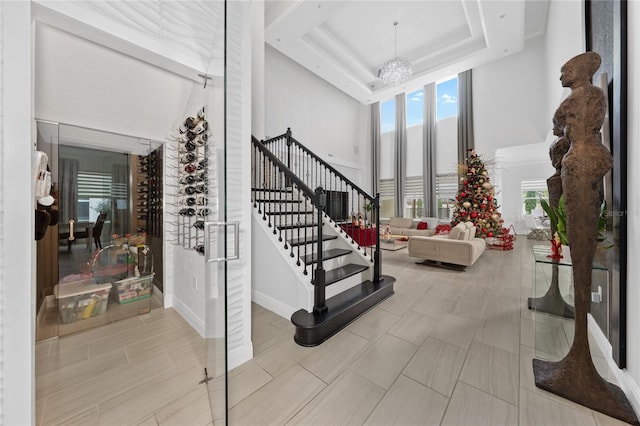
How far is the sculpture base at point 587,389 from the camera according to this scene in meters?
1.30

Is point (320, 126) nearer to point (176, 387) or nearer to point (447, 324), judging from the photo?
point (447, 324)

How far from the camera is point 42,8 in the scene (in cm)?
145

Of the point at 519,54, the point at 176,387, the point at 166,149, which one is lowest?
the point at 176,387

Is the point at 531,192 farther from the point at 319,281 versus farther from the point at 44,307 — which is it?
the point at 44,307

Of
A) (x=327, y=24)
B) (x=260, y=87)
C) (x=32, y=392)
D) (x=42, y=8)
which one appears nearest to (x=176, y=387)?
(x=32, y=392)

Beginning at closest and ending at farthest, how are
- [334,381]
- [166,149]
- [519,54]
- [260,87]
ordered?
[334,381], [166,149], [260,87], [519,54]

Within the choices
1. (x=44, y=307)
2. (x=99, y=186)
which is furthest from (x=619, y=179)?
(x=44, y=307)

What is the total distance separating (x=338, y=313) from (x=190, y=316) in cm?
152

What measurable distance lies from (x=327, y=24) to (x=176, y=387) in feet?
25.6

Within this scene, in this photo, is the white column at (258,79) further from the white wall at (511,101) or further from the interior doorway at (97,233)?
the white wall at (511,101)

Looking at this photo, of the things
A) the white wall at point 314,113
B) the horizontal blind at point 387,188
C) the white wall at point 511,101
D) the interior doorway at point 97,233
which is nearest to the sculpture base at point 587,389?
the interior doorway at point 97,233

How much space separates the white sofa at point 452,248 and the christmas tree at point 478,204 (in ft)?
4.79

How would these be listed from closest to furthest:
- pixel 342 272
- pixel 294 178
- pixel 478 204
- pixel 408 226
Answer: pixel 294 178, pixel 342 272, pixel 478 204, pixel 408 226

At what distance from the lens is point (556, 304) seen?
7.02 ft
